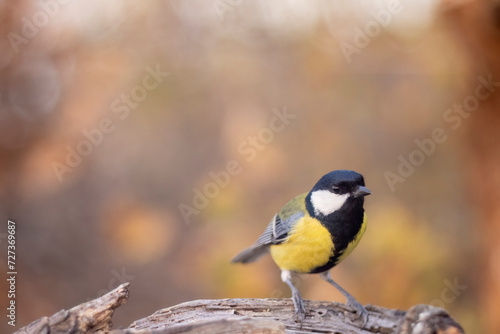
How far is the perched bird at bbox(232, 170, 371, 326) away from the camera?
1.80m

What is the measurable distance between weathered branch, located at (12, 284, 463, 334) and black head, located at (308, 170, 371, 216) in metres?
0.41

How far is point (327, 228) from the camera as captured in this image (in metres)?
1.85

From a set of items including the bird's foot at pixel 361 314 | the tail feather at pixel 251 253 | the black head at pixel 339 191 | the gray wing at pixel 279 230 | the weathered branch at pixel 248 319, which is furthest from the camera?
the tail feather at pixel 251 253

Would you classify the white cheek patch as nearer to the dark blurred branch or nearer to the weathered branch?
the weathered branch

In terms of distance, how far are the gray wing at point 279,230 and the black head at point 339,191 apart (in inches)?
6.0

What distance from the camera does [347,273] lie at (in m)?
3.31

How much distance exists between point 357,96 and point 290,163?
30.4 inches

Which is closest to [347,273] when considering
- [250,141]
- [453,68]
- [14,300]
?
[250,141]

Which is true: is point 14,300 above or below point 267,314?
above

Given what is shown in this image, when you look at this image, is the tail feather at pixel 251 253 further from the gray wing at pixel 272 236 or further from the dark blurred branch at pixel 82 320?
the dark blurred branch at pixel 82 320

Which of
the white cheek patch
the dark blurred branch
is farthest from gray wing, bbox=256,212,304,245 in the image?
the dark blurred branch

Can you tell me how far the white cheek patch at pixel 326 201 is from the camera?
6.01ft

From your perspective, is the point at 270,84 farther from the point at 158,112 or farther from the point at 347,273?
the point at 347,273

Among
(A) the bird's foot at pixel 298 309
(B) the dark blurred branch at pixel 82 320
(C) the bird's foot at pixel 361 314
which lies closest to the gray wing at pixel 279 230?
(A) the bird's foot at pixel 298 309
